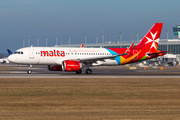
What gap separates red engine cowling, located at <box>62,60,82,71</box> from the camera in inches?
1748

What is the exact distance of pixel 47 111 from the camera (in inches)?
626

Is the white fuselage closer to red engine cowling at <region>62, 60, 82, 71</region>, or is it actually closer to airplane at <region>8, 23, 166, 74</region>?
airplane at <region>8, 23, 166, 74</region>

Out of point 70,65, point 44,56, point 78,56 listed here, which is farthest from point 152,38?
point 44,56

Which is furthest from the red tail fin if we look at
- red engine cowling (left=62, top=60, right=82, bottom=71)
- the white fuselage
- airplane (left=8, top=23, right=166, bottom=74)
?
red engine cowling (left=62, top=60, right=82, bottom=71)

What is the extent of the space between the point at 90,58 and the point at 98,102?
27015 millimetres

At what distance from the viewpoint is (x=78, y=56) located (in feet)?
158

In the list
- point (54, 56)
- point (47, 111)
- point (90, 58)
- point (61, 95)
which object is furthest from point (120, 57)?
point (47, 111)

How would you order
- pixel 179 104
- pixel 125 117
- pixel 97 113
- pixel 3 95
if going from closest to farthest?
pixel 125 117 → pixel 97 113 → pixel 179 104 → pixel 3 95

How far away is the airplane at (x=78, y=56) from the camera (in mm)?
46006

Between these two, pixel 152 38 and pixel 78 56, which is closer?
pixel 78 56

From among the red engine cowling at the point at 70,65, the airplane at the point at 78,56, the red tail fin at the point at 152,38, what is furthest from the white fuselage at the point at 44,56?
the red tail fin at the point at 152,38

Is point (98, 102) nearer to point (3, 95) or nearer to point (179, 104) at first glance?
point (179, 104)

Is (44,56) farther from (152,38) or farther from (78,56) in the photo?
(152,38)

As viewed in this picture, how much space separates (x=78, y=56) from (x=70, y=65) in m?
4.02
